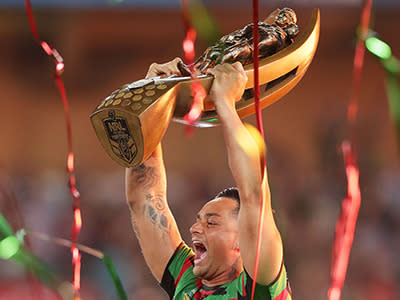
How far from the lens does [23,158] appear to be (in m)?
2.60

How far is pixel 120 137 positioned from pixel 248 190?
146mm

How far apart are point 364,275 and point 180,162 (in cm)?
82

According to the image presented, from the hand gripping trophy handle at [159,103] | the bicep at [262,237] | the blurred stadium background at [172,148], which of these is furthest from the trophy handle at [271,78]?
the blurred stadium background at [172,148]

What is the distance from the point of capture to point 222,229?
2.75ft

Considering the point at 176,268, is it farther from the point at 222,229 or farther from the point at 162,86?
the point at 162,86

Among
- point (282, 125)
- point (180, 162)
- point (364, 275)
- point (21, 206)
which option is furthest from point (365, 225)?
point (21, 206)

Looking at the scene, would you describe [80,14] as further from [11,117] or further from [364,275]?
[364,275]

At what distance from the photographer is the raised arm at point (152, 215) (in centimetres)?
90

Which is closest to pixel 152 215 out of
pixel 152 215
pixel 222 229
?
pixel 152 215

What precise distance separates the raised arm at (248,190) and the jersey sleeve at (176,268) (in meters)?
0.18

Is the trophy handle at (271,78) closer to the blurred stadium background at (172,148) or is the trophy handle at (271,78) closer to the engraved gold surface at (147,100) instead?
the engraved gold surface at (147,100)

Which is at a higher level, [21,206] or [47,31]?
[47,31]

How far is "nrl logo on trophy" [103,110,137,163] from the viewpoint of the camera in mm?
714

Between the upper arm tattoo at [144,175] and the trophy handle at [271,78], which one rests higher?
the trophy handle at [271,78]
